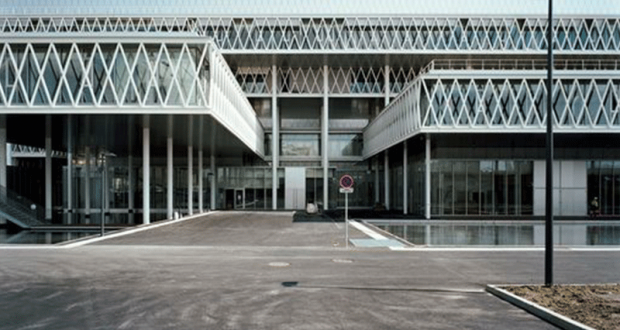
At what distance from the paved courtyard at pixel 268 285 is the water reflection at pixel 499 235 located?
10.9ft

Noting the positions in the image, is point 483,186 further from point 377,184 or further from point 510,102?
point 377,184

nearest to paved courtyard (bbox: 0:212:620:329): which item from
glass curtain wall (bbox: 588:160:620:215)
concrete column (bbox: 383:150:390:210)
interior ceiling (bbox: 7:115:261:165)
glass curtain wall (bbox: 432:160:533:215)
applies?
interior ceiling (bbox: 7:115:261:165)

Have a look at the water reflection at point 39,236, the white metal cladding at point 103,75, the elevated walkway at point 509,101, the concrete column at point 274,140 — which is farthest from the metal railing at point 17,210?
the concrete column at point 274,140

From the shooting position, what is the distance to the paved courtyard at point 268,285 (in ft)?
27.3

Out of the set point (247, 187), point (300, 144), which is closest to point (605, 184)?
point (300, 144)

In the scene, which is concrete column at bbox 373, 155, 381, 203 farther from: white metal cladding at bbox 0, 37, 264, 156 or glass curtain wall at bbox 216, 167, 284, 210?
white metal cladding at bbox 0, 37, 264, 156

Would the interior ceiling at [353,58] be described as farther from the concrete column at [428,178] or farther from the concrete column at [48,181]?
the concrete column at [48,181]

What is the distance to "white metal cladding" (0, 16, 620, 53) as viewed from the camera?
51.5m

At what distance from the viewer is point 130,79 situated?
2539 cm

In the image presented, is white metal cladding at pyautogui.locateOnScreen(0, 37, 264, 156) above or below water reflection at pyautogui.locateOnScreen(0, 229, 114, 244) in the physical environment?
above

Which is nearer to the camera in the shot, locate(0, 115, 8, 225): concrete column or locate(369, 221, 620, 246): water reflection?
locate(369, 221, 620, 246): water reflection

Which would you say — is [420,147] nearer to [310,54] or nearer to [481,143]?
[481,143]

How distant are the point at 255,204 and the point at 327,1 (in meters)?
22.1

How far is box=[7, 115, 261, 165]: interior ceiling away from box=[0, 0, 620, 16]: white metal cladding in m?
16.6
